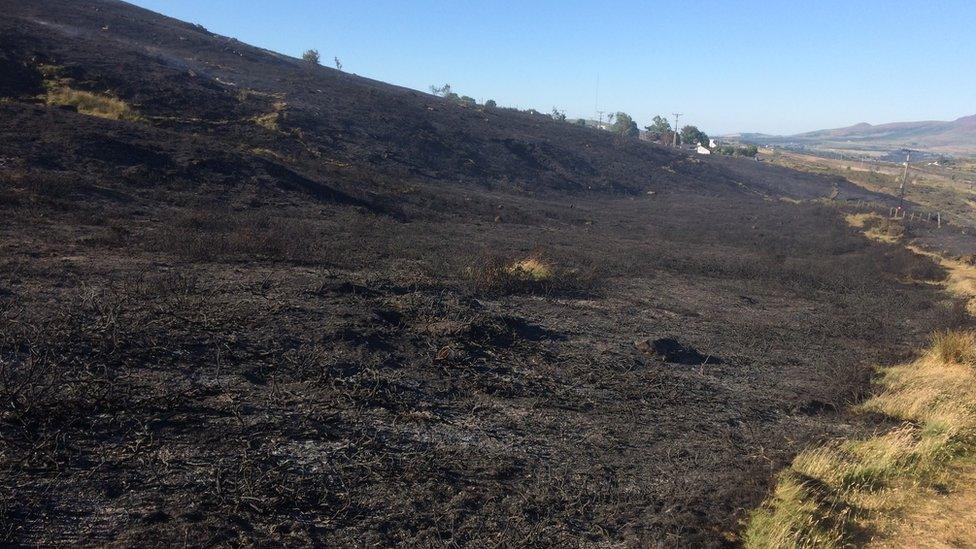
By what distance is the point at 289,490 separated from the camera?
200 inches

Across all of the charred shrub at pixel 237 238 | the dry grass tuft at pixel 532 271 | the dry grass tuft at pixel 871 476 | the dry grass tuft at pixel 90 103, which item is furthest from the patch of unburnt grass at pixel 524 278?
the dry grass tuft at pixel 90 103

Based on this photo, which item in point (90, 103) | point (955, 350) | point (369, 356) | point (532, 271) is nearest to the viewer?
point (369, 356)

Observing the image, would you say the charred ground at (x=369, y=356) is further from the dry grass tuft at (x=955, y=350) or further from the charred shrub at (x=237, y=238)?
the dry grass tuft at (x=955, y=350)

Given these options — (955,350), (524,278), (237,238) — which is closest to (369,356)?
(524,278)

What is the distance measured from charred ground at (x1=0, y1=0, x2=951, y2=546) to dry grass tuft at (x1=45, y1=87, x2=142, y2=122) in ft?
2.94

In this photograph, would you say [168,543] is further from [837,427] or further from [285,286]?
[837,427]

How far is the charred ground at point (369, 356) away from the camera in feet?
16.6

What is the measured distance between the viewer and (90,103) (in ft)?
80.4

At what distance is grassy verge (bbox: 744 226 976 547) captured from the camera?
5160mm

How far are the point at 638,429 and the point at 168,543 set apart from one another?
Result: 508 centimetres

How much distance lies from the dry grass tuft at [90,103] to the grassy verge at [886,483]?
27.1 meters

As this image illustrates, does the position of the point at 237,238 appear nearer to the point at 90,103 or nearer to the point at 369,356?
the point at 369,356

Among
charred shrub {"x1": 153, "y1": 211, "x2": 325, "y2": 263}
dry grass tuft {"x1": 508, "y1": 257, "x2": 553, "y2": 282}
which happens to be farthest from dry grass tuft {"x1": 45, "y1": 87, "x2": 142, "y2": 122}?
dry grass tuft {"x1": 508, "y1": 257, "x2": 553, "y2": 282}

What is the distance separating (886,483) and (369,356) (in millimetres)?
6150
